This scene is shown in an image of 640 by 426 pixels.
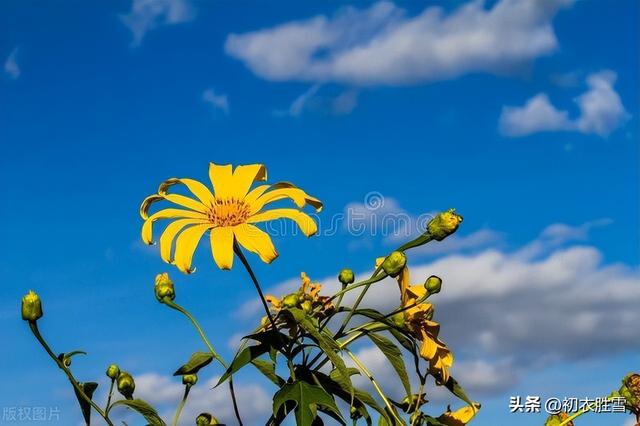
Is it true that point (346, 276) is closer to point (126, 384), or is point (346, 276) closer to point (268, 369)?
point (268, 369)

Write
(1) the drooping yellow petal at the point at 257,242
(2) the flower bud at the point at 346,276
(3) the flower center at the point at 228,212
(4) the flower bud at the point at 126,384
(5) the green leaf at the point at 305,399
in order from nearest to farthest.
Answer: (5) the green leaf at the point at 305,399 → (1) the drooping yellow petal at the point at 257,242 → (3) the flower center at the point at 228,212 → (4) the flower bud at the point at 126,384 → (2) the flower bud at the point at 346,276

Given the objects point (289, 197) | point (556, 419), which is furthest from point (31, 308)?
point (556, 419)

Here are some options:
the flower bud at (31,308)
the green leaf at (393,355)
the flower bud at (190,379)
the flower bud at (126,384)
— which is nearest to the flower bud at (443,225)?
the green leaf at (393,355)

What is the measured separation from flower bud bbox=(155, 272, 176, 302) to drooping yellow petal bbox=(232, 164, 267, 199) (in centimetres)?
35

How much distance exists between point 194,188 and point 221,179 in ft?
0.28

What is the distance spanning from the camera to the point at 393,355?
2820 millimetres

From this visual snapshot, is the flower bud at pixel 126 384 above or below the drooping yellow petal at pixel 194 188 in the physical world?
below

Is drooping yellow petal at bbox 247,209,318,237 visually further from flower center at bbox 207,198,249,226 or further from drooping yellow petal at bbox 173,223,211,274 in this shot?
drooping yellow petal at bbox 173,223,211,274

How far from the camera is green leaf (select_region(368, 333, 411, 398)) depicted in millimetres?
2801

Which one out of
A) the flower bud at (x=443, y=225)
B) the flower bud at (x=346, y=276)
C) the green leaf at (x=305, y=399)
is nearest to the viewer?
the green leaf at (x=305, y=399)

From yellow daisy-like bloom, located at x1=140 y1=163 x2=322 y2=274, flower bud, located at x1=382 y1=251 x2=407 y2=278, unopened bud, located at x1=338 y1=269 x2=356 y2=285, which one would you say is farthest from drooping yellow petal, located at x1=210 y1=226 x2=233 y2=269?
unopened bud, located at x1=338 y1=269 x2=356 y2=285

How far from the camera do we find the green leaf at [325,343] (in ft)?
7.86

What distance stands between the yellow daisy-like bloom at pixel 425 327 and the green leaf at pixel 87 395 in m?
0.94

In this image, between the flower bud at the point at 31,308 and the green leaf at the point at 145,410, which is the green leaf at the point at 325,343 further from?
the flower bud at the point at 31,308
